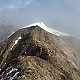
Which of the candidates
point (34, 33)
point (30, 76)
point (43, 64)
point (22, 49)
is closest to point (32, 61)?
point (43, 64)

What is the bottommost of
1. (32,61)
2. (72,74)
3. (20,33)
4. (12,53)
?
(72,74)

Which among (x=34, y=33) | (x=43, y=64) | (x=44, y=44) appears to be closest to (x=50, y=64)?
(x=43, y=64)

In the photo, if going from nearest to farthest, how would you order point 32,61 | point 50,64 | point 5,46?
point 32,61, point 50,64, point 5,46

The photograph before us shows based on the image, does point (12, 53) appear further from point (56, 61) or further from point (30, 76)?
point (30, 76)

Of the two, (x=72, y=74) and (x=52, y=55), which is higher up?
(x=52, y=55)

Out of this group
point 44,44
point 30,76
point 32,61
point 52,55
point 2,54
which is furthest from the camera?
point 2,54

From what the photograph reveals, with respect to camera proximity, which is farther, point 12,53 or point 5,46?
point 5,46

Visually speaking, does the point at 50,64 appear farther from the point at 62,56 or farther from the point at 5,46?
the point at 5,46
